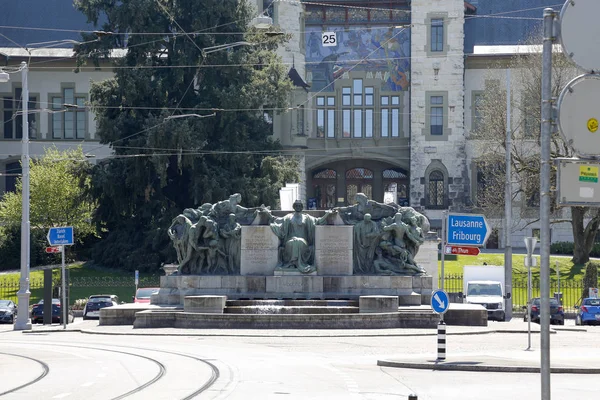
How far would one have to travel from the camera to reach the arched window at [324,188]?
81875 mm

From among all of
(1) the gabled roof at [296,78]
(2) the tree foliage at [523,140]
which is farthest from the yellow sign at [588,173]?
(1) the gabled roof at [296,78]

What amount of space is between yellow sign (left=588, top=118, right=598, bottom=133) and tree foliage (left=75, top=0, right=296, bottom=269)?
5131cm

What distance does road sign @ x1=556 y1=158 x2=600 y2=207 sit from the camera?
875cm

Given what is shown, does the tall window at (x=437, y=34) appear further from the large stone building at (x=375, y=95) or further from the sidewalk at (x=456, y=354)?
the sidewalk at (x=456, y=354)

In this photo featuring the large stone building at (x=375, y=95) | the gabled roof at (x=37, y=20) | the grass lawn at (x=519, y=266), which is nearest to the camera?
the grass lawn at (x=519, y=266)

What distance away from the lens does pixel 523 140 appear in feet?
219

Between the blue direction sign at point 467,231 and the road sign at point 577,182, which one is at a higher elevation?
the road sign at point 577,182

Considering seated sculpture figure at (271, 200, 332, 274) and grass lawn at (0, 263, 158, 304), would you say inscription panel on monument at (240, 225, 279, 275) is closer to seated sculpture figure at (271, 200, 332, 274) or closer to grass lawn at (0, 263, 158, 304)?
seated sculpture figure at (271, 200, 332, 274)

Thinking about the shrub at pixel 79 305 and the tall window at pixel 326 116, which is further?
the tall window at pixel 326 116

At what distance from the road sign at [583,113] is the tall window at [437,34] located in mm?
69656

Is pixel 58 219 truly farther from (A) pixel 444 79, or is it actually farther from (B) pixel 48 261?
(A) pixel 444 79

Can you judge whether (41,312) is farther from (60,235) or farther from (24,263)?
(60,235)

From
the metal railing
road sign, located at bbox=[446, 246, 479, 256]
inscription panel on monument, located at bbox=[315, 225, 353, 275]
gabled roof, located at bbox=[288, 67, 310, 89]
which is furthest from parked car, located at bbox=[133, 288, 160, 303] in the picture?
gabled roof, located at bbox=[288, 67, 310, 89]

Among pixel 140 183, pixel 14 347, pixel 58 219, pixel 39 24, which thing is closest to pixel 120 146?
pixel 140 183
